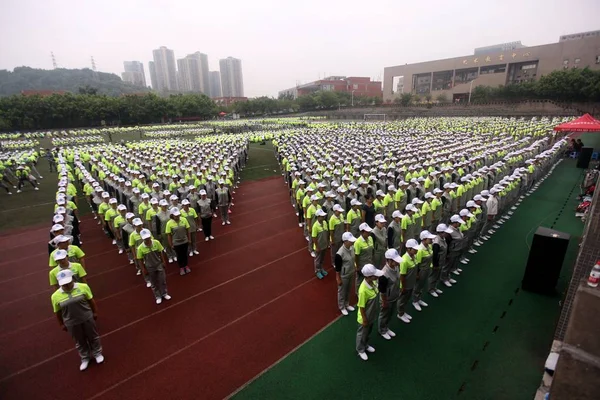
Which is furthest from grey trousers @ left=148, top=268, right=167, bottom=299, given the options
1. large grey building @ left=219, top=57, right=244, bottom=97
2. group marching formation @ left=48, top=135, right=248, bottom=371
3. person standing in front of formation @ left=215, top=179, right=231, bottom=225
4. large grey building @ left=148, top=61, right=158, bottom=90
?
large grey building @ left=148, top=61, right=158, bottom=90

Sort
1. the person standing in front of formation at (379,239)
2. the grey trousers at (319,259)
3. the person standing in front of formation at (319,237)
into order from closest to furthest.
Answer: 1. the person standing in front of formation at (379,239)
2. the person standing in front of formation at (319,237)
3. the grey trousers at (319,259)

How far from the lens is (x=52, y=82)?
131 meters

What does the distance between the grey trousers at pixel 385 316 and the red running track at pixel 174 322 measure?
37.1 inches

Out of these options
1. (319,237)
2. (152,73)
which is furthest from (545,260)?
(152,73)

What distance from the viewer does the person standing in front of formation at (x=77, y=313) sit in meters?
4.60

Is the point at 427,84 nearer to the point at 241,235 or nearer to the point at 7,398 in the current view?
the point at 241,235

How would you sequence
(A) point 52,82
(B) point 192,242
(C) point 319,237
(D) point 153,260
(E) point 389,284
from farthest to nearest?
(A) point 52,82
(B) point 192,242
(C) point 319,237
(D) point 153,260
(E) point 389,284

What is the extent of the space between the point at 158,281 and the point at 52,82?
554ft

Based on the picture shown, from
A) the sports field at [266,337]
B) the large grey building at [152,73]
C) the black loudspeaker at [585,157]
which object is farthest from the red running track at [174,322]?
the large grey building at [152,73]

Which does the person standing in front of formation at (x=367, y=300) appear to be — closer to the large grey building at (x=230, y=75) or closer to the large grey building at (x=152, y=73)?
the large grey building at (x=230, y=75)

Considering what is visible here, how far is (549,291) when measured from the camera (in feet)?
20.9

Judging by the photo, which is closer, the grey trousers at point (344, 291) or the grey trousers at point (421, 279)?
the grey trousers at point (421, 279)

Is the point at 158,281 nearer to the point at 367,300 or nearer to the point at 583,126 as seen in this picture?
the point at 367,300

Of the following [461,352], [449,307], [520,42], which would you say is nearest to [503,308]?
[449,307]
